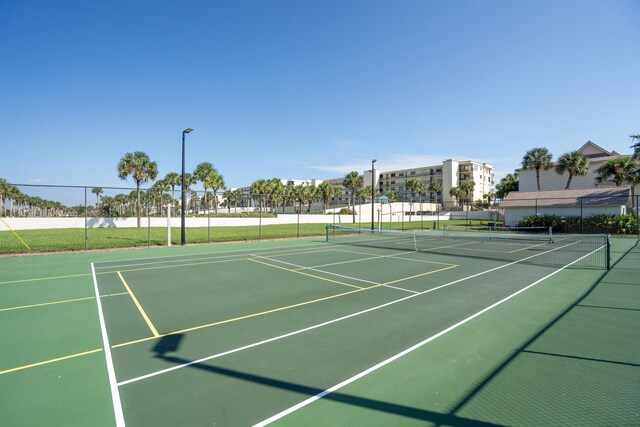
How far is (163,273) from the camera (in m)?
12.5

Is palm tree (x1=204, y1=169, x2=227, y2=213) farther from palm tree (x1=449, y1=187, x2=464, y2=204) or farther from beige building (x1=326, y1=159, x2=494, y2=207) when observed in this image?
palm tree (x1=449, y1=187, x2=464, y2=204)

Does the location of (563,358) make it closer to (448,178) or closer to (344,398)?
(344,398)

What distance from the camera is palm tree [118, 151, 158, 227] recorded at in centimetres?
4404

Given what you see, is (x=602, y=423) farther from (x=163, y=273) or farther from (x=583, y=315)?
(x=163, y=273)

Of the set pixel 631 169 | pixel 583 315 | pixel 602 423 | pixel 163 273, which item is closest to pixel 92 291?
pixel 163 273

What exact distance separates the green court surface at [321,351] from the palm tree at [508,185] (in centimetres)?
7081

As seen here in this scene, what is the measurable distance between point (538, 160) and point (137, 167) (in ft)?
217

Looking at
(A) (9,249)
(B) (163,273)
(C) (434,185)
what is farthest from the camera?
(C) (434,185)

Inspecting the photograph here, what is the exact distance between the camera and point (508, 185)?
74000 millimetres

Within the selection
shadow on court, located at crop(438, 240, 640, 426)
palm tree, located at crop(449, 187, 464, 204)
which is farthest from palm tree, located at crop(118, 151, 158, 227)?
palm tree, located at crop(449, 187, 464, 204)

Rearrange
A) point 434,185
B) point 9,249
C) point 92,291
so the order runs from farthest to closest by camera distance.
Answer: point 434,185 < point 9,249 < point 92,291

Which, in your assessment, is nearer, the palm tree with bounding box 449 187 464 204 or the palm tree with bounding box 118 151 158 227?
the palm tree with bounding box 118 151 158 227

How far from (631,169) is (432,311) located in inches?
1917

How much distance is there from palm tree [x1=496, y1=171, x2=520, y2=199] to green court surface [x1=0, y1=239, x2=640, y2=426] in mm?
70807
